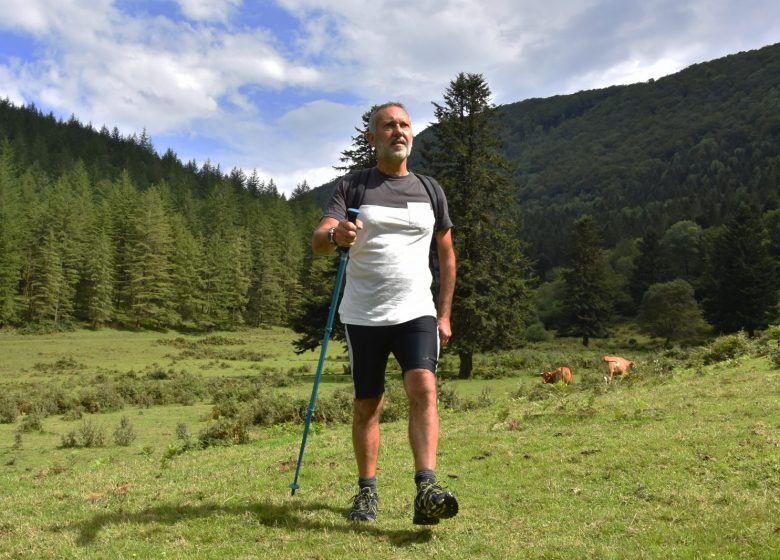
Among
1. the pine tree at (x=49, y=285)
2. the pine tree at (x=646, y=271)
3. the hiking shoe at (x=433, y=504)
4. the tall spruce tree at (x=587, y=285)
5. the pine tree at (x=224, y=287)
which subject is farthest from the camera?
the pine tree at (x=646, y=271)

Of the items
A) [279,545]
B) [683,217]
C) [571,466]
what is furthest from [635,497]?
[683,217]

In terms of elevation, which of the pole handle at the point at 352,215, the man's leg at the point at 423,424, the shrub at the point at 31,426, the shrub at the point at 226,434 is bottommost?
the shrub at the point at 31,426

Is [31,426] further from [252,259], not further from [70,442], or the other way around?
[252,259]

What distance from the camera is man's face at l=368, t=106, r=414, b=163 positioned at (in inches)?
155

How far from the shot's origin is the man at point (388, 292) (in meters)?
3.67

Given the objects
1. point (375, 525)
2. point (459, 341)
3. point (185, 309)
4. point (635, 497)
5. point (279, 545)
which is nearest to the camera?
point (279, 545)

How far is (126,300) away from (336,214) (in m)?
66.7

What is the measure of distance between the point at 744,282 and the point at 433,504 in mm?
56370

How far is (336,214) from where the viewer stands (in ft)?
12.5

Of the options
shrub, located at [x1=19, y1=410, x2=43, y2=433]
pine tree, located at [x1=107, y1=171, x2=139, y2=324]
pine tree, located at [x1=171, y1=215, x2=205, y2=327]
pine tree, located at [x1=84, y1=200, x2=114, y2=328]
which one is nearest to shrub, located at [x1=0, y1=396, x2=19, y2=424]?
shrub, located at [x1=19, y1=410, x2=43, y2=433]

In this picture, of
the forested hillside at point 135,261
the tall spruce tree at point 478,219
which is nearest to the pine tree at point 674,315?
the tall spruce tree at point 478,219

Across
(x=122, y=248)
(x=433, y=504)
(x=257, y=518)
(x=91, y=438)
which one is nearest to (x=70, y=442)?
(x=91, y=438)

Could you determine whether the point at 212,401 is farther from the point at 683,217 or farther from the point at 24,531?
the point at 683,217

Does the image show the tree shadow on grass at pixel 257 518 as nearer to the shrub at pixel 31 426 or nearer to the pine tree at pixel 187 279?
the shrub at pixel 31 426
